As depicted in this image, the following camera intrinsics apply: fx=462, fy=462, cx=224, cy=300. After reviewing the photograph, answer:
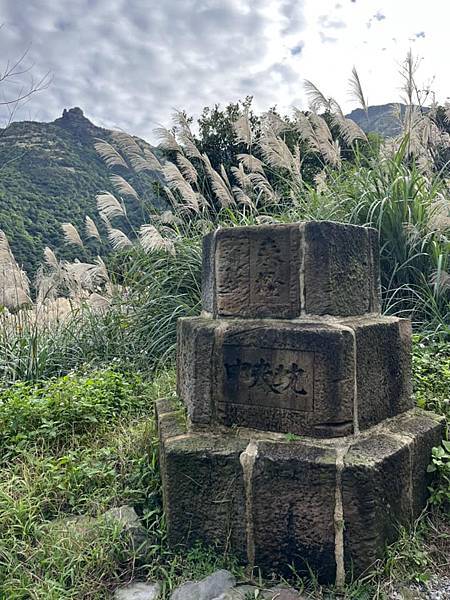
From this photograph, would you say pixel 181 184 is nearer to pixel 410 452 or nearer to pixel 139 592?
pixel 410 452

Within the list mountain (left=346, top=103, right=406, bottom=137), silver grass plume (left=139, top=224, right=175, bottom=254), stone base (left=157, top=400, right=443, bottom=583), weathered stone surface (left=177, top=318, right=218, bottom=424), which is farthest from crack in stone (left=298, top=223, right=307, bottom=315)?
mountain (left=346, top=103, right=406, bottom=137)

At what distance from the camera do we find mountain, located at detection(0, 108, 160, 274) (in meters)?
5.59

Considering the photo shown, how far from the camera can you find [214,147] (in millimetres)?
8430

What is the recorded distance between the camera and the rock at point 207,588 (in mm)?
1332

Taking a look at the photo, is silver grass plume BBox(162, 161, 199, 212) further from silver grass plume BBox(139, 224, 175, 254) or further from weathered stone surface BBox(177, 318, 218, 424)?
weathered stone surface BBox(177, 318, 218, 424)

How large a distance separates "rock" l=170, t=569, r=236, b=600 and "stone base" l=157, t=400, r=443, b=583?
3.6 inches

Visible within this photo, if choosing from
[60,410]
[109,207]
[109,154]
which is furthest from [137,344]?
[109,154]

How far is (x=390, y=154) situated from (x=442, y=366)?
1.92 m

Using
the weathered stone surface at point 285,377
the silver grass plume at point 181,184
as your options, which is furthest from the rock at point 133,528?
the silver grass plume at point 181,184

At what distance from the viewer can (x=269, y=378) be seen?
155 centimetres

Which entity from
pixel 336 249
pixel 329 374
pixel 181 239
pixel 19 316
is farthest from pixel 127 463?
pixel 19 316

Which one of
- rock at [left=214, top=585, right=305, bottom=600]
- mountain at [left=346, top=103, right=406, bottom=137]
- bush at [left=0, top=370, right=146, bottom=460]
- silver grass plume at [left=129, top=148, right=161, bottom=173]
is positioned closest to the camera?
rock at [left=214, top=585, right=305, bottom=600]

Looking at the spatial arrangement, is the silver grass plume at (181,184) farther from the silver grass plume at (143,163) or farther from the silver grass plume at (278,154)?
the silver grass plume at (278,154)

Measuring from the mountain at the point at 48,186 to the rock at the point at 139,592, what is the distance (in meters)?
3.97
